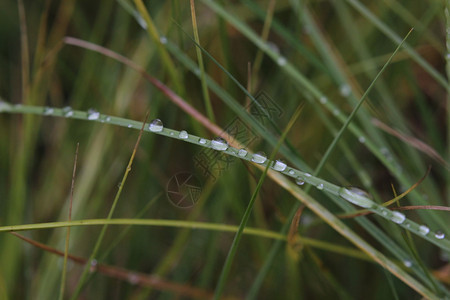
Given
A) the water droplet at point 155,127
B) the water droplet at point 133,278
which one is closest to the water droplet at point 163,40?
the water droplet at point 155,127

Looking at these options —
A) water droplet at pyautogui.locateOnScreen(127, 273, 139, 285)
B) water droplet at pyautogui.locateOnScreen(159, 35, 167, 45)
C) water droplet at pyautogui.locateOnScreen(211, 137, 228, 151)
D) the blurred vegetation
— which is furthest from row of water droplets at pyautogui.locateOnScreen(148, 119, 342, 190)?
water droplet at pyautogui.locateOnScreen(127, 273, 139, 285)

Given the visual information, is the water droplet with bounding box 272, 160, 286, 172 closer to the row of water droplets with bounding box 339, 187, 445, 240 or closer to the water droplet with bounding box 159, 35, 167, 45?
the row of water droplets with bounding box 339, 187, 445, 240

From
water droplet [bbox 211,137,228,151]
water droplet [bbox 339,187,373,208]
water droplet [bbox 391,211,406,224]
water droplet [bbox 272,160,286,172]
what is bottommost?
water droplet [bbox 391,211,406,224]

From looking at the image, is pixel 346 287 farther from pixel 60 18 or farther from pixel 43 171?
pixel 60 18

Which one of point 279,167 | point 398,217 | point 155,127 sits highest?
point 155,127

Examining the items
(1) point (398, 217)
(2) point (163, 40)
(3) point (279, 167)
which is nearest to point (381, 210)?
(1) point (398, 217)

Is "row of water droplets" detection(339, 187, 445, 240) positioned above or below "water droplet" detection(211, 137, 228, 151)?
below

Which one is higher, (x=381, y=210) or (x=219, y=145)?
(x=219, y=145)

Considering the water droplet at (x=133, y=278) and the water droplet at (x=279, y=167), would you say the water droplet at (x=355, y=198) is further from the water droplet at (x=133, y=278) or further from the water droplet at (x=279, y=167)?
the water droplet at (x=133, y=278)

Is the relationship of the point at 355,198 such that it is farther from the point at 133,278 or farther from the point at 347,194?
the point at 133,278
